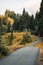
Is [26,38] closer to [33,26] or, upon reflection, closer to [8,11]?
[33,26]

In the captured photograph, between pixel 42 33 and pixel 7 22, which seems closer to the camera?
pixel 42 33

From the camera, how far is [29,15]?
14288 cm

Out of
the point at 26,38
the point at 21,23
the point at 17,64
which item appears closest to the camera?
the point at 17,64

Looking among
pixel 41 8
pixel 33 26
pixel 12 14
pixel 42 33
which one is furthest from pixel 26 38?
pixel 12 14

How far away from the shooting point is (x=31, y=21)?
136 m

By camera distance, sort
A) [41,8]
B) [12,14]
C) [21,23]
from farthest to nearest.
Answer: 1. [12,14]
2. [21,23]
3. [41,8]

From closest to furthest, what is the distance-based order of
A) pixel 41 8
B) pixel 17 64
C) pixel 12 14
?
pixel 17 64 → pixel 41 8 → pixel 12 14

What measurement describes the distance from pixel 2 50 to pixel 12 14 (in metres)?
131

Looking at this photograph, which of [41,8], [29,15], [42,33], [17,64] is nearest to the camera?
[17,64]

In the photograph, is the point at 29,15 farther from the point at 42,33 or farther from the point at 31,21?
the point at 42,33

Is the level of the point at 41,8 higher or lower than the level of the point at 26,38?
higher

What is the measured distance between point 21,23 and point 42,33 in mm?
33566

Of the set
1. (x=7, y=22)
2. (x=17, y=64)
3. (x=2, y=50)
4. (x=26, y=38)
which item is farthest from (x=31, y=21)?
(x=17, y=64)

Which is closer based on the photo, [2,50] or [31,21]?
[2,50]
